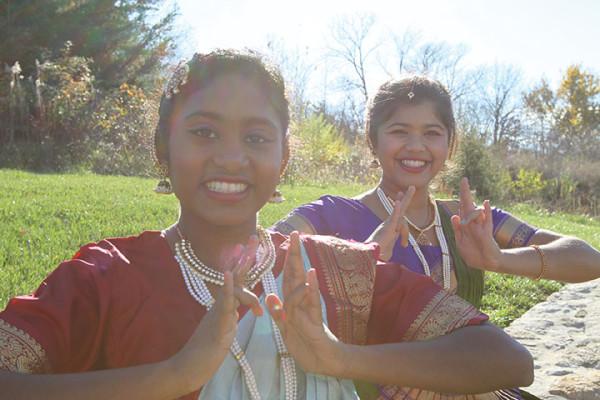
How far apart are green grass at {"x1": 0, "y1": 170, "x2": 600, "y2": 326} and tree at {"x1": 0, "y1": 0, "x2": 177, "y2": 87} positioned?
22.9 feet

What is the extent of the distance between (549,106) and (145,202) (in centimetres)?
2914

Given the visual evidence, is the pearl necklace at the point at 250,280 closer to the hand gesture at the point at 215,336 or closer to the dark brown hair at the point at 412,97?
the hand gesture at the point at 215,336

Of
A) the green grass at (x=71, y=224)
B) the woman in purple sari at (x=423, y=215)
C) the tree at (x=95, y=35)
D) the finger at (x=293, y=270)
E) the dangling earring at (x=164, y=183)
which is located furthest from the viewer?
the tree at (x=95, y=35)

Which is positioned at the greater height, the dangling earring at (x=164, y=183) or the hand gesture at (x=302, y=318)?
A: the dangling earring at (x=164, y=183)

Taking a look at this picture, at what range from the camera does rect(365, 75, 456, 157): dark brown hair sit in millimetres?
2928

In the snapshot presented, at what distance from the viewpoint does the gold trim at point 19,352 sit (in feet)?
4.52

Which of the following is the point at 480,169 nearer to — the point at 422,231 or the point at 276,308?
the point at 422,231

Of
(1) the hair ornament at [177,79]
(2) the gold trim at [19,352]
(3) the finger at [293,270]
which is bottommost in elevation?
(2) the gold trim at [19,352]

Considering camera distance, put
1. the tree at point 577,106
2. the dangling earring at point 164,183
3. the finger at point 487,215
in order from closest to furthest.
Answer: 1. the dangling earring at point 164,183
2. the finger at point 487,215
3. the tree at point 577,106

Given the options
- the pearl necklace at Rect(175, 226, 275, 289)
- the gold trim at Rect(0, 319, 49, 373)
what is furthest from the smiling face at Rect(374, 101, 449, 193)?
the gold trim at Rect(0, 319, 49, 373)

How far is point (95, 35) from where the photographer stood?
1538 cm

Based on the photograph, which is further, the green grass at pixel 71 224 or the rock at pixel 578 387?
the green grass at pixel 71 224

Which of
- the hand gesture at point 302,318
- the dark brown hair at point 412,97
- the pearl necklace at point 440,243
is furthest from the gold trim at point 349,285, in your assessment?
the dark brown hair at point 412,97

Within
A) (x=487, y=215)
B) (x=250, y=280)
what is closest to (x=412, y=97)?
(x=487, y=215)
